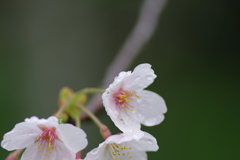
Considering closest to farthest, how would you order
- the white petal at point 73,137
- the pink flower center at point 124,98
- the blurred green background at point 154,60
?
the white petal at point 73,137, the pink flower center at point 124,98, the blurred green background at point 154,60

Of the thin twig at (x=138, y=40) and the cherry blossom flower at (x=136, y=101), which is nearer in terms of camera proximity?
the cherry blossom flower at (x=136, y=101)

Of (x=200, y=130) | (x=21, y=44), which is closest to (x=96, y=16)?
(x=21, y=44)

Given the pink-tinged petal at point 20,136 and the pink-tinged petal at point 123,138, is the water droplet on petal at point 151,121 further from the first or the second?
the pink-tinged petal at point 20,136

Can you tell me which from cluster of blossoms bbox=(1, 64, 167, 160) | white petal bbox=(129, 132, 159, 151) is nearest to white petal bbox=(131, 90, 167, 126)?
cluster of blossoms bbox=(1, 64, 167, 160)

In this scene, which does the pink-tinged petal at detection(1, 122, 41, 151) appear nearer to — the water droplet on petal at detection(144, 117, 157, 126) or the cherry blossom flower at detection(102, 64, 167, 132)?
the cherry blossom flower at detection(102, 64, 167, 132)

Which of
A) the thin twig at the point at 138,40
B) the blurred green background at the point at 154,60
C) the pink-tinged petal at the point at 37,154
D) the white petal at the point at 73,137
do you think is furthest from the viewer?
the blurred green background at the point at 154,60

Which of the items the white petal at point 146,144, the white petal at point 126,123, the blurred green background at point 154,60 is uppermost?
the blurred green background at point 154,60

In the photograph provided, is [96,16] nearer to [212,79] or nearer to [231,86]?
[212,79]

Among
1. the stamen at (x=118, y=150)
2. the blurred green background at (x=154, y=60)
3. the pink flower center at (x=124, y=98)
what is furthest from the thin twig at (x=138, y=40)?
the blurred green background at (x=154, y=60)
